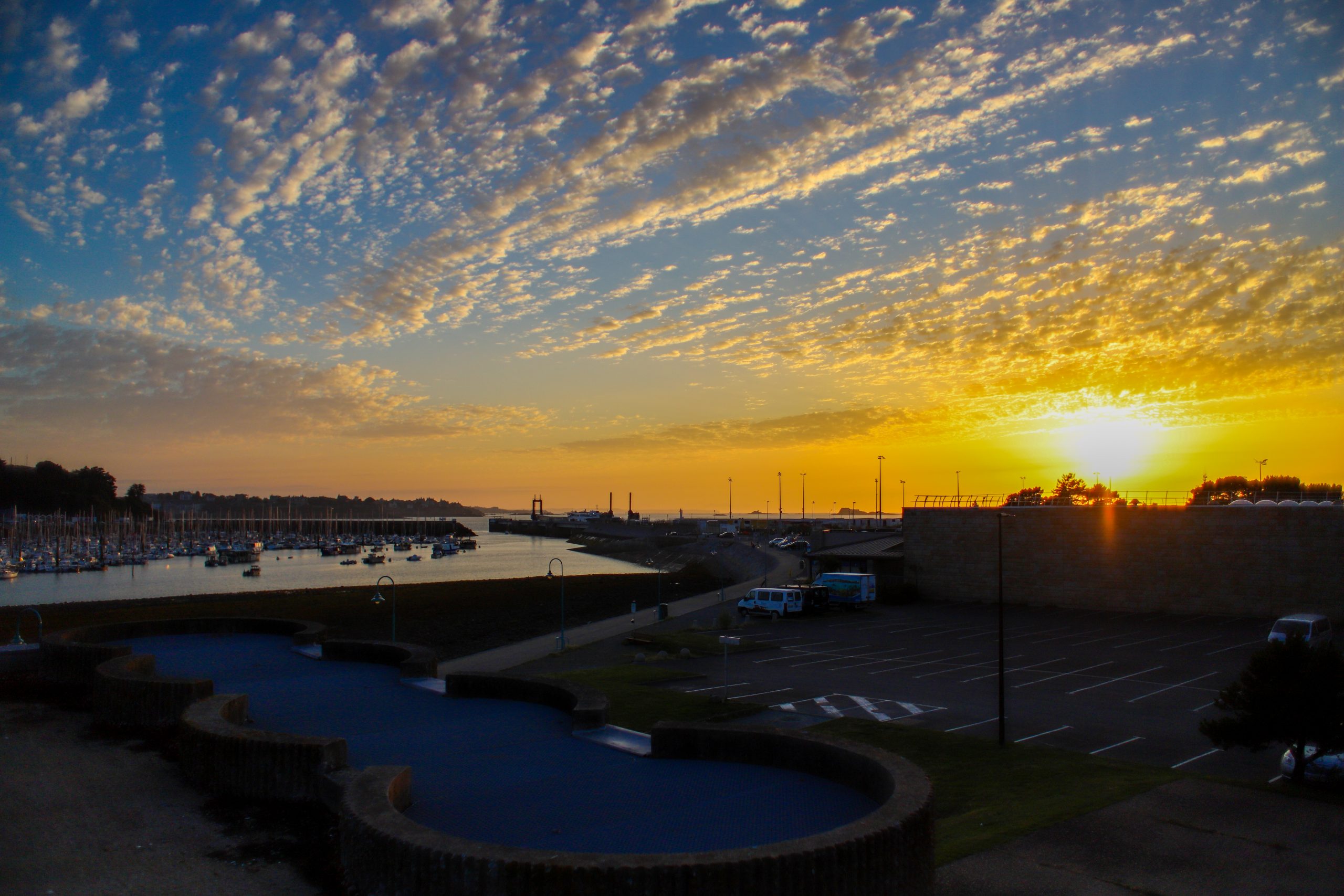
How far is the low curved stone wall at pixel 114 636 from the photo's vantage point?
19.6 metres

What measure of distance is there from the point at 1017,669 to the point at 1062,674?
182 cm

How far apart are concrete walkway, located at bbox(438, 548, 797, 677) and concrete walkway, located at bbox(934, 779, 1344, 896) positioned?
849 inches

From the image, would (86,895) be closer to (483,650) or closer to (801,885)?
(801,885)

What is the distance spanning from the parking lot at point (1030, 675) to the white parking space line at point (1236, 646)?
0.16m

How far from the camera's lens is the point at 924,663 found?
36.9 m

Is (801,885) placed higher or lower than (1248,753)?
higher

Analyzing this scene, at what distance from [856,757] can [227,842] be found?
27.3ft

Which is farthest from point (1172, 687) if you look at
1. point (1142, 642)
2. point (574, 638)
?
point (574, 638)

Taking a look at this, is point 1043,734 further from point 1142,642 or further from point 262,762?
point 1142,642

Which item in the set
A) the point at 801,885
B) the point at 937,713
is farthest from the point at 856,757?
the point at 937,713

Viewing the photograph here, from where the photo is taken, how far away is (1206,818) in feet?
51.5

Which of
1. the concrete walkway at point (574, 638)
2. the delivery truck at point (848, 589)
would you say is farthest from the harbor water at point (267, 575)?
the delivery truck at point (848, 589)

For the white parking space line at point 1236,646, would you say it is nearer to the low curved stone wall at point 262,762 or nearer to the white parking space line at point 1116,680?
the white parking space line at point 1116,680

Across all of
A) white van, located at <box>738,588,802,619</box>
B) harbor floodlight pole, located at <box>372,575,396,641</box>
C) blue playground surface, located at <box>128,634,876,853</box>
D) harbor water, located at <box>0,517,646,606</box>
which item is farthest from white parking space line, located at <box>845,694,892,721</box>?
harbor water, located at <box>0,517,646,606</box>
